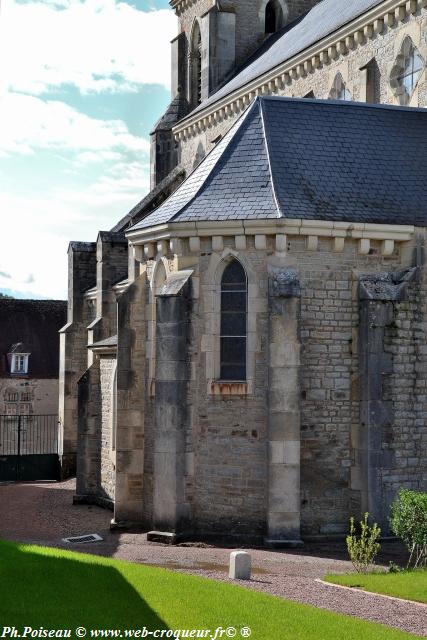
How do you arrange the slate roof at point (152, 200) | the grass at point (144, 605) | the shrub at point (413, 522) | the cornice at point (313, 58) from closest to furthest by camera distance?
the grass at point (144, 605) → the shrub at point (413, 522) → the cornice at point (313, 58) → the slate roof at point (152, 200)

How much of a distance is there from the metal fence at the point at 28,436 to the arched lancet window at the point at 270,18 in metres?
19.4

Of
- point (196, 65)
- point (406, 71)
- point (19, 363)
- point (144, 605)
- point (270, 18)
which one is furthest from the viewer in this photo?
point (19, 363)

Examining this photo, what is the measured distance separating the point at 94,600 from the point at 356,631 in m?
3.31

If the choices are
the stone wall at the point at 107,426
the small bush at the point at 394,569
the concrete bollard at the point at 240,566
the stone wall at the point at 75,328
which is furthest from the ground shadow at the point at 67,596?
the stone wall at the point at 75,328

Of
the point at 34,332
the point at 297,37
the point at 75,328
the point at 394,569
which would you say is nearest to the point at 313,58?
the point at 297,37

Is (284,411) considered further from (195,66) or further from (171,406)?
(195,66)

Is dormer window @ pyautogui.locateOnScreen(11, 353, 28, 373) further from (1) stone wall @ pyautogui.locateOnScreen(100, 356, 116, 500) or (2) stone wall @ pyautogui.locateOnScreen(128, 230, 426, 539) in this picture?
(2) stone wall @ pyautogui.locateOnScreen(128, 230, 426, 539)

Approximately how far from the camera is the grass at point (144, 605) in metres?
12.3

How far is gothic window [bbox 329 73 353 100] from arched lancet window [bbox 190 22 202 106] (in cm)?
1491

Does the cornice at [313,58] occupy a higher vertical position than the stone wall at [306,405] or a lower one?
higher

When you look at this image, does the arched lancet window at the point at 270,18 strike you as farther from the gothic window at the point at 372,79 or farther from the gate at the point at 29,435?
the gate at the point at 29,435

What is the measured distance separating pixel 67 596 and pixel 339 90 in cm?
2182

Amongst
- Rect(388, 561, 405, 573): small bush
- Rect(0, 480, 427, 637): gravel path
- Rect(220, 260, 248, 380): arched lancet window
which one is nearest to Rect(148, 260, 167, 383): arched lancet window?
Rect(220, 260, 248, 380): arched lancet window

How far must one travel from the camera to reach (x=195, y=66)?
46.7 meters
